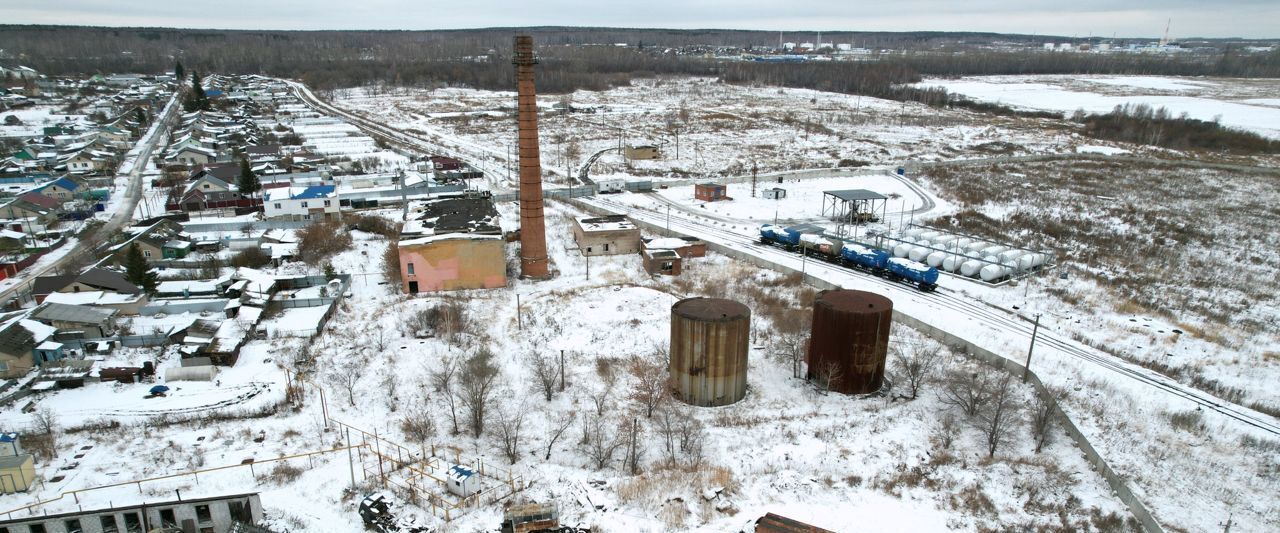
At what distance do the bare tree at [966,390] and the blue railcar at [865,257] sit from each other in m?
12.8

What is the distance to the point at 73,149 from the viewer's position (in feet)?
257

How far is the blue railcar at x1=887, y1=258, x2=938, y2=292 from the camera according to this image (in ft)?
125

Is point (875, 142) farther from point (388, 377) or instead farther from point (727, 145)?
point (388, 377)

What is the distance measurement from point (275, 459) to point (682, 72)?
176 metres

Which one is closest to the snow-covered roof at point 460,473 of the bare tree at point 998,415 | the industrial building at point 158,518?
the industrial building at point 158,518

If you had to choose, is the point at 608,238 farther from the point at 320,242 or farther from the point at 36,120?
the point at 36,120

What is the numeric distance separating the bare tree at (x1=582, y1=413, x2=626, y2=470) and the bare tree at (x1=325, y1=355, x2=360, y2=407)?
31.4 ft

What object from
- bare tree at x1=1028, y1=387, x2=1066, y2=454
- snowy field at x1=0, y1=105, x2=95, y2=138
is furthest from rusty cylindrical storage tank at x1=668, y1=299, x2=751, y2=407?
snowy field at x1=0, y1=105, x2=95, y2=138

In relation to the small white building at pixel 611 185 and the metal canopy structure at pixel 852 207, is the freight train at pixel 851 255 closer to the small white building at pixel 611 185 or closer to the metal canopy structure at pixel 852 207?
the metal canopy structure at pixel 852 207

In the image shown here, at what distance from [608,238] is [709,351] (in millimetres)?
20435

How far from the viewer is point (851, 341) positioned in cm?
2673

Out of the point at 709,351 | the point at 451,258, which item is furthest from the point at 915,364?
the point at 451,258

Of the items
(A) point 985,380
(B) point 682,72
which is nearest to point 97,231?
(A) point 985,380

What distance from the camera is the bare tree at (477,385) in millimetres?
24578
